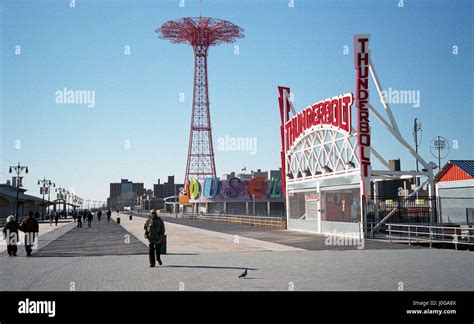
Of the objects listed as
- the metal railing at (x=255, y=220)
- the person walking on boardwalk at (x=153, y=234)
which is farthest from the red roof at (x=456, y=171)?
the person walking on boardwalk at (x=153, y=234)

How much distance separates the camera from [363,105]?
26.8 meters

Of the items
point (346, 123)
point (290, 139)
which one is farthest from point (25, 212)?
point (346, 123)

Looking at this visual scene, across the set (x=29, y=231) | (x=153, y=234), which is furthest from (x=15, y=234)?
(x=153, y=234)

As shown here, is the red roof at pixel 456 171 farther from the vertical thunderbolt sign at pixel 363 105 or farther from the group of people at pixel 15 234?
the group of people at pixel 15 234

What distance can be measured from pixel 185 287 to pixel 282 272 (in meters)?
3.49

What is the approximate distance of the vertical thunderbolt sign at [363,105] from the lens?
86.3ft

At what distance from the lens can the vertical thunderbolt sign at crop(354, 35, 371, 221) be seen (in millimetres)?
26297

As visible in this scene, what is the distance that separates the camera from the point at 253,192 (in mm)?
92625

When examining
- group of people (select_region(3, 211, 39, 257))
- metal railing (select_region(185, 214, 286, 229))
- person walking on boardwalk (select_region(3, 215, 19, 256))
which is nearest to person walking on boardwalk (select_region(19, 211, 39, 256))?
group of people (select_region(3, 211, 39, 257))

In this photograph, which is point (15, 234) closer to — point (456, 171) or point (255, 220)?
A: point (456, 171)

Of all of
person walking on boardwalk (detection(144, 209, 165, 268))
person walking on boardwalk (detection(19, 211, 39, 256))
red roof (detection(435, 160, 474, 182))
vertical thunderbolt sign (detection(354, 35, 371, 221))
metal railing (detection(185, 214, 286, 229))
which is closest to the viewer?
Answer: person walking on boardwalk (detection(144, 209, 165, 268))

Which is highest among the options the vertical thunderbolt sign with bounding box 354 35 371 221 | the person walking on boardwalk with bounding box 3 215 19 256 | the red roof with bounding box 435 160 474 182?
the vertical thunderbolt sign with bounding box 354 35 371 221

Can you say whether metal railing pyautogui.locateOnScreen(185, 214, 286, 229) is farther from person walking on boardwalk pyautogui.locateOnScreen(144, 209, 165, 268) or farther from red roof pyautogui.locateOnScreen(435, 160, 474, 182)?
person walking on boardwalk pyautogui.locateOnScreen(144, 209, 165, 268)
